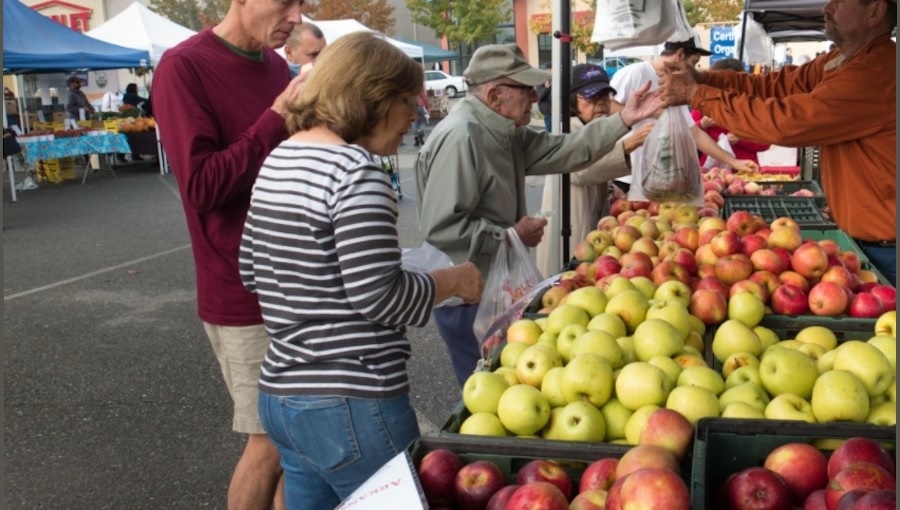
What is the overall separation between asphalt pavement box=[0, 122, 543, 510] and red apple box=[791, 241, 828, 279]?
5.59ft

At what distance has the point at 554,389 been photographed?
2.15 m

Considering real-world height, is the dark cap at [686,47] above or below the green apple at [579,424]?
above

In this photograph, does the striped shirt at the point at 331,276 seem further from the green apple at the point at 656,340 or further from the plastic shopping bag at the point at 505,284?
the plastic shopping bag at the point at 505,284

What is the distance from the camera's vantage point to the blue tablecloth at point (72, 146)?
1470 cm

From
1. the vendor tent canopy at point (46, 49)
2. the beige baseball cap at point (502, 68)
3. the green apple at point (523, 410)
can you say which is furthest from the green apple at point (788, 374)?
the vendor tent canopy at point (46, 49)

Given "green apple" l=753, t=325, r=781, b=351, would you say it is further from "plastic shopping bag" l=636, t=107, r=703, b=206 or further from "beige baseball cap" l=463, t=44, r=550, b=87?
"plastic shopping bag" l=636, t=107, r=703, b=206

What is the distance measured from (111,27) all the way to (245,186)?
17.1m

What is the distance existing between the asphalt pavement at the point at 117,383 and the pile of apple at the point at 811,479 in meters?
2.34

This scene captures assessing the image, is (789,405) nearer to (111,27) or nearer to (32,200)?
(32,200)

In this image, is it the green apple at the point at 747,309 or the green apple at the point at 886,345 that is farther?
→ the green apple at the point at 747,309

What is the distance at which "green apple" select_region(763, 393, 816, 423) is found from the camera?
1959 mm

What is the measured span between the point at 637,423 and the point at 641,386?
0.13 meters

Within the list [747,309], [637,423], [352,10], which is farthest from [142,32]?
[352,10]

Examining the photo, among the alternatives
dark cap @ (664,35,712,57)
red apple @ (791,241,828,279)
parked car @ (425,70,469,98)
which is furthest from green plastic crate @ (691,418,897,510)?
parked car @ (425,70,469,98)
